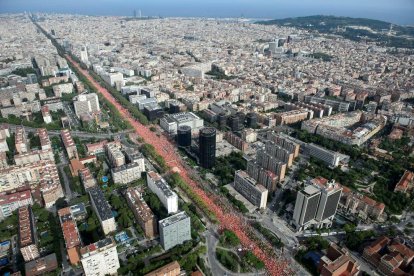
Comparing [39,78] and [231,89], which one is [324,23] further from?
[39,78]

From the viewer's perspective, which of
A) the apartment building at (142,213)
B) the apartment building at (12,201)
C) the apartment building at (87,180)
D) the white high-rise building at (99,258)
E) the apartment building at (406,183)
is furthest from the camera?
the apartment building at (406,183)

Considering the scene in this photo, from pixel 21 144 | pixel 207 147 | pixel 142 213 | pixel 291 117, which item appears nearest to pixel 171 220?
pixel 142 213

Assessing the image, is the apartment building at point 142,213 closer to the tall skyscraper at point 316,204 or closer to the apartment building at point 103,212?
the apartment building at point 103,212

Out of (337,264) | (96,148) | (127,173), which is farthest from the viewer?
(96,148)

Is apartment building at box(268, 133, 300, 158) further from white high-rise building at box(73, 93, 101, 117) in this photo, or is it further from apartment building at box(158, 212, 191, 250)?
white high-rise building at box(73, 93, 101, 117)

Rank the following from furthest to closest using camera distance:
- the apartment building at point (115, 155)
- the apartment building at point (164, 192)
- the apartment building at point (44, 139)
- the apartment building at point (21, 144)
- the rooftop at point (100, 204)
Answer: the apartment building at point (21, 144) < the apartment building at point (44, 139) < the apartment building at point (115, 155) < the apartment building at point (164, 192) < the rooftop at point (100, 204)

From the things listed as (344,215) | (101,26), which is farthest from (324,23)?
(344,215)

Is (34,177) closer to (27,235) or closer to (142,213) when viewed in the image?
(27,235)

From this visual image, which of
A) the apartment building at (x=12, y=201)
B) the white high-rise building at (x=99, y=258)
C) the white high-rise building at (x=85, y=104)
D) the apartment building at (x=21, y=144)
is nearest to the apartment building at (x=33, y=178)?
the apartment building at (x=12, y=201)
